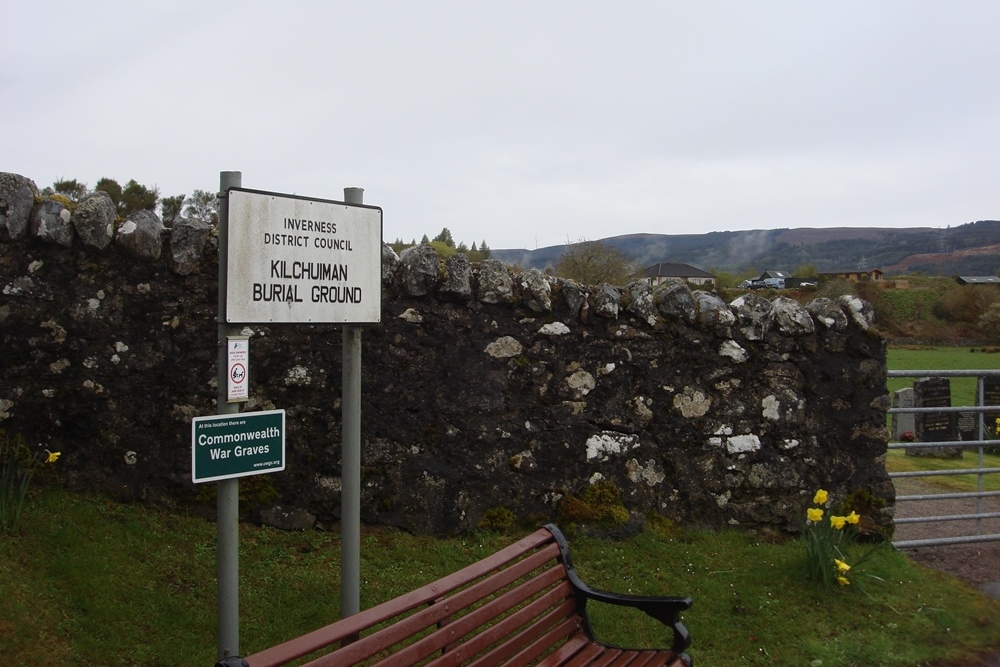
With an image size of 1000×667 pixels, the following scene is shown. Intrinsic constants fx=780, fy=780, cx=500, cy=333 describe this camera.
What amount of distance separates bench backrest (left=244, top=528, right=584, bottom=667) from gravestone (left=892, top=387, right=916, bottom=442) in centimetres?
1162

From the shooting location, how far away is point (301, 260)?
3252mm

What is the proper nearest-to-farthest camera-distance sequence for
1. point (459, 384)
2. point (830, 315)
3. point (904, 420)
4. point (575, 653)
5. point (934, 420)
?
point (575, 653)
point (459, 384)
point (830, 315)
point (934, 420)
point (904, 420)

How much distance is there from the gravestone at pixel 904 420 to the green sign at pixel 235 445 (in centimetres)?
1251

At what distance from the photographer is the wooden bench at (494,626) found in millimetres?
2383

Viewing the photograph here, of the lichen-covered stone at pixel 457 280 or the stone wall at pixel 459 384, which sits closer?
the stone wall at pixel 459 384

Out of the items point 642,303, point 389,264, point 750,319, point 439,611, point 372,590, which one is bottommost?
point 372,590

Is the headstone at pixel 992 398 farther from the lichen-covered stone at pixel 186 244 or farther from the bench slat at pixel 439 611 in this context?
the lichen-covered stone at pixel 186 244

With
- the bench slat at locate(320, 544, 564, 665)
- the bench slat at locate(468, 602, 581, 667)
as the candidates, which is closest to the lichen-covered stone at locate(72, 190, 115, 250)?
the bench slat at locate(320, 544, 564, 665)

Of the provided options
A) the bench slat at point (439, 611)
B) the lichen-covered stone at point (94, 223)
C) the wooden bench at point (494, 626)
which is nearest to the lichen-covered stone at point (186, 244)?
the lichen-covered stone at point (94, 223)

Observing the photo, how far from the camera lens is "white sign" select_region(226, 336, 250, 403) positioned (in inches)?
118

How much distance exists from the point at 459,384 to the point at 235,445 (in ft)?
6.82

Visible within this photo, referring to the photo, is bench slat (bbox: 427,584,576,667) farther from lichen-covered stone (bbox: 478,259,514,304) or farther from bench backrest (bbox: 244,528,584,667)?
lichen-covered stone (bbox: 478,259,514,304)

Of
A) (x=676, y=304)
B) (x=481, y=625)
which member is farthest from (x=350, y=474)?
(x=676, y=304)

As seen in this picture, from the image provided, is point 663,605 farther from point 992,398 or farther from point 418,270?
point 992,398
